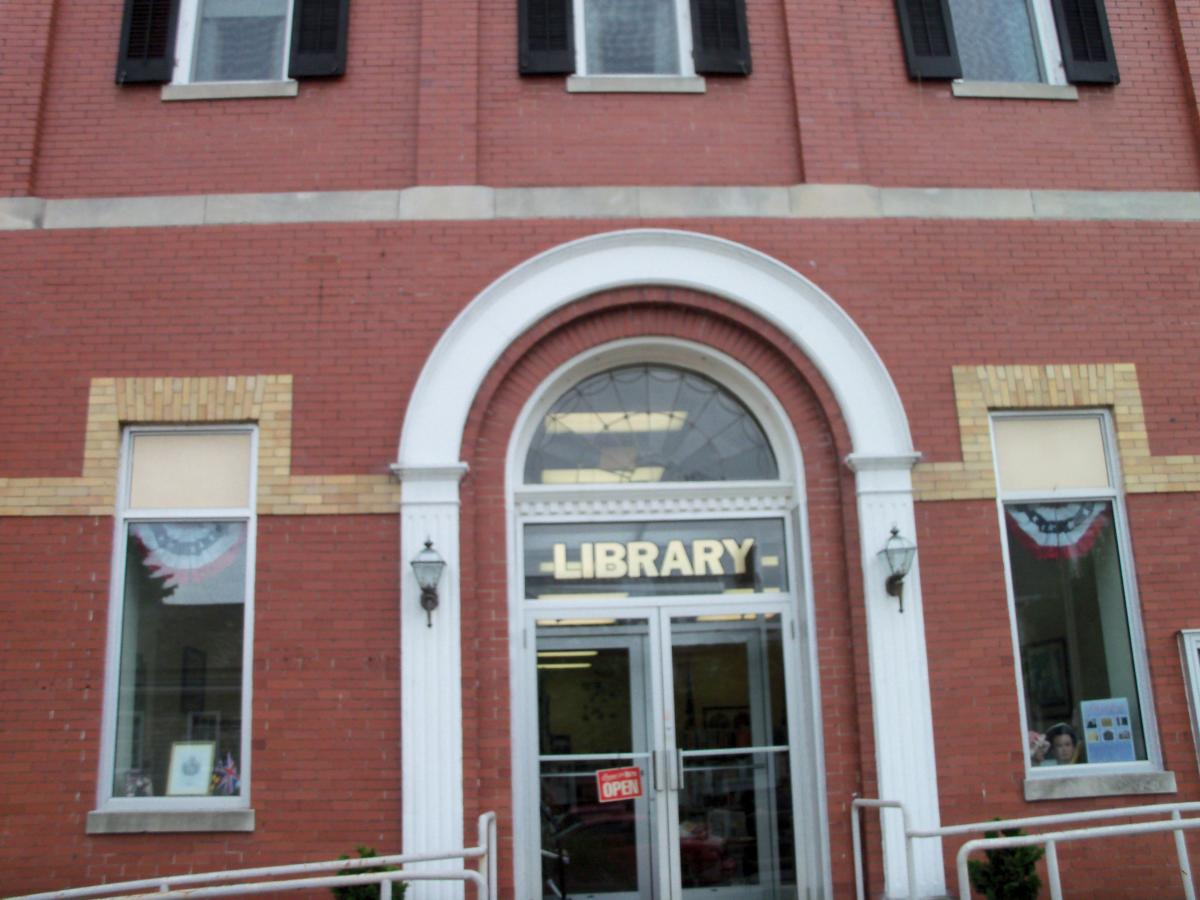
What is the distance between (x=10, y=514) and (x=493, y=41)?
16.6ft

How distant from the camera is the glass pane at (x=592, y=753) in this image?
25.7 feet

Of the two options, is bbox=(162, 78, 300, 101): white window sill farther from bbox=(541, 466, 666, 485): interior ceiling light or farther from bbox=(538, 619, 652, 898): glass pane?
bbox=(538, 619, 652, 898): glass pane

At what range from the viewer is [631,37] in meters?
9.18

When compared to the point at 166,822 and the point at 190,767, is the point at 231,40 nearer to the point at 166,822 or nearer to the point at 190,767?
the point at 190,767

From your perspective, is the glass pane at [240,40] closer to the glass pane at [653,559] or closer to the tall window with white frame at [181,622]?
the tall window with white frame at [181,622]

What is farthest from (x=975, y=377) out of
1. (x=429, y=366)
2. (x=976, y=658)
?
(x=429, y=366)

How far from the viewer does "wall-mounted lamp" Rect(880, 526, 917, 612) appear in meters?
7.66

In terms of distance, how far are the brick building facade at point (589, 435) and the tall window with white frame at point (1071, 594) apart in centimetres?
3

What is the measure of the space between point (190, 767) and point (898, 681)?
487 cm

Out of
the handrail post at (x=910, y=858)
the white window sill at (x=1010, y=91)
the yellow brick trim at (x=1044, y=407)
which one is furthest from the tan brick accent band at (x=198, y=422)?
the white window sill at (x=1010, y=91)

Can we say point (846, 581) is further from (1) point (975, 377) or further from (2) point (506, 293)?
(2) point (506, 293)

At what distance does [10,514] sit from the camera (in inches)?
308

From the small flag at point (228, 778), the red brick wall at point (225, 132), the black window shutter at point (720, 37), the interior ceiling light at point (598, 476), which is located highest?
the black window shutter at point (720, 37)

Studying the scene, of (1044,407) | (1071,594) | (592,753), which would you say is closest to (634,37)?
(1044,407)
